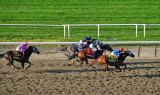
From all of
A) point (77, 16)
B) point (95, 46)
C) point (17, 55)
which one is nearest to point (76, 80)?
point (95, 46)

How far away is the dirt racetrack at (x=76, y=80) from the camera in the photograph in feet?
22.5

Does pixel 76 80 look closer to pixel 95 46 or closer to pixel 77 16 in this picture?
pixel 95 46

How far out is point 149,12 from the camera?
19703 mm

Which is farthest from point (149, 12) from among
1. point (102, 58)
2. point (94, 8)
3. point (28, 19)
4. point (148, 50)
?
point (102, 58)

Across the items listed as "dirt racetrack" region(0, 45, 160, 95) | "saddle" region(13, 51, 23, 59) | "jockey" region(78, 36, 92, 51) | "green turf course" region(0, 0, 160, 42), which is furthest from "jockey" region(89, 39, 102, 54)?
"green turf course" region(0, 0, 160, 42)

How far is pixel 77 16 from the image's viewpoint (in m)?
19.0

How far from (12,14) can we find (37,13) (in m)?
1.64

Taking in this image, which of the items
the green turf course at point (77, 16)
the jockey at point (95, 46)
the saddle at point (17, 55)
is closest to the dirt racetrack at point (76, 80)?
the saddle at point (17, 55)

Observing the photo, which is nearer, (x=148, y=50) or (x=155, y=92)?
(x=155, y=92)

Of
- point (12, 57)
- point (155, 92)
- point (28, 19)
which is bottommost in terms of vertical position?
point (155, 92)

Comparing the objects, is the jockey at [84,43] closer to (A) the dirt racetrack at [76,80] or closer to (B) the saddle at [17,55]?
(A) the dirt racetrack at [76,80]

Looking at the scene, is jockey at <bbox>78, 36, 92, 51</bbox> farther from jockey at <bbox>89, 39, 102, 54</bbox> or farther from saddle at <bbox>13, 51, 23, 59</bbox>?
saddle at <bbox>13, 51, 23, 59</bbox>

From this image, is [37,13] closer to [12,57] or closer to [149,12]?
[149,12]

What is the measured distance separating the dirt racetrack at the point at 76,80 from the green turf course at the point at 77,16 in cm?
606
